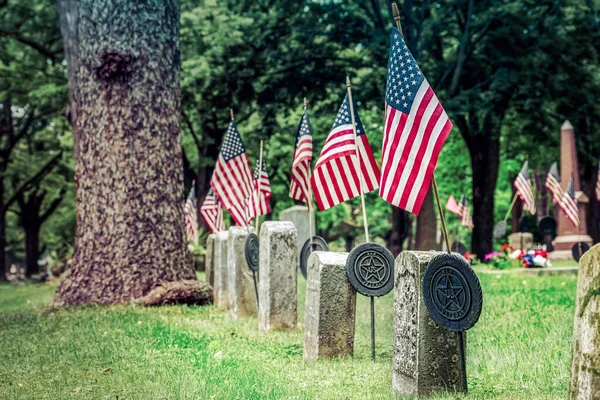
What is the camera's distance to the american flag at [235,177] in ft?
38.7

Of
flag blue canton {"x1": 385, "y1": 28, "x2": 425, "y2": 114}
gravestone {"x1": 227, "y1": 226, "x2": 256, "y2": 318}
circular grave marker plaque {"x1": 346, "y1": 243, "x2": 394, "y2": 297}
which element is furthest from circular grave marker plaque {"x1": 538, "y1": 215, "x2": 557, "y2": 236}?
flag blue canton {"x1": 385, "y1": 28, "x2": 425, "y2": 114}

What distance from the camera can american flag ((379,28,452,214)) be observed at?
5641mm

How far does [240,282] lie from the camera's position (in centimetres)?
1048

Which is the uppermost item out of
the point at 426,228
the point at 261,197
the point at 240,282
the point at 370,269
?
the point at 261,197

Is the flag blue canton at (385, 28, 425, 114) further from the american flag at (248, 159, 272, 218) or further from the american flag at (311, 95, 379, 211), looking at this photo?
the american flag at (248, 159, 272, 218)

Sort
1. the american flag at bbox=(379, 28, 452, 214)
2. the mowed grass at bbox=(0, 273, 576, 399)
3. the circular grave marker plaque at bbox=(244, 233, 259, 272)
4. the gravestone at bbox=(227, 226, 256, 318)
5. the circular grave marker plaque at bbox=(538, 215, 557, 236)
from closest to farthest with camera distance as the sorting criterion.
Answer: the mowed grass at bbox=(0, 273, 576, 399) < the american flag at bbox=(379, 28, 452, 214) < the circular grave marker plaque at bbox=(244, 233, 259, 272) < the gravestone at bbox=(227, 226, 256, 318) < the circular grave marker plaque at bbox=(538, 215, 557, 236)

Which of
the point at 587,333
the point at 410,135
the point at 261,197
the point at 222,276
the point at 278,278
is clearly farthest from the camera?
the point at 261,197

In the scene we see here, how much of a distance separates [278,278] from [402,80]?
3812 millimetres

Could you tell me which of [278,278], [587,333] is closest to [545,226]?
[278,278]

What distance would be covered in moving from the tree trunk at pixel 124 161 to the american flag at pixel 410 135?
6.69 m

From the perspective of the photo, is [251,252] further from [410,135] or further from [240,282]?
[410,135]

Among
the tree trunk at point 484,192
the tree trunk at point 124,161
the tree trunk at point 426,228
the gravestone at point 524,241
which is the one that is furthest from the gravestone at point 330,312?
the gravestone at point 524,241

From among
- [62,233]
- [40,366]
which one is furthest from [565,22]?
[62,233]

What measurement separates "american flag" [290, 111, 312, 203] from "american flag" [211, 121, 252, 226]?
1687 millimetres
